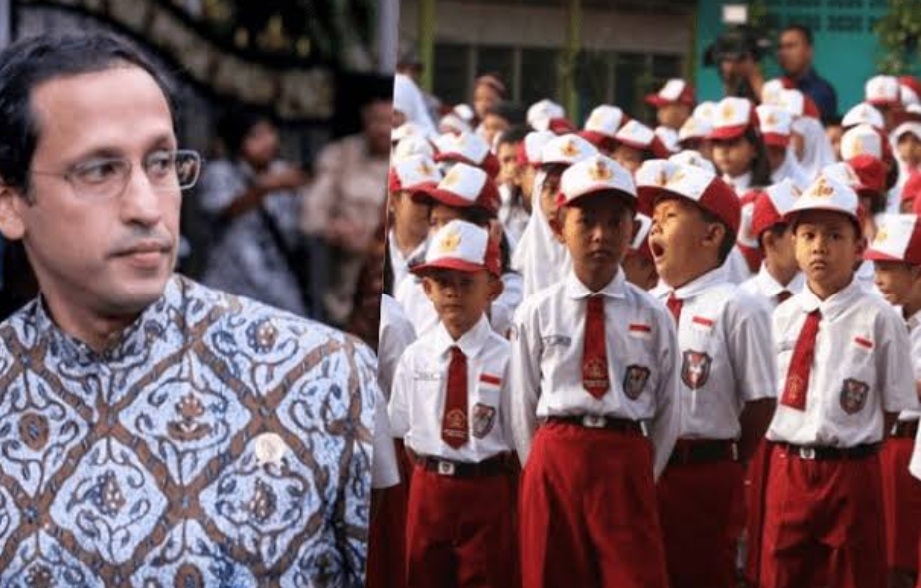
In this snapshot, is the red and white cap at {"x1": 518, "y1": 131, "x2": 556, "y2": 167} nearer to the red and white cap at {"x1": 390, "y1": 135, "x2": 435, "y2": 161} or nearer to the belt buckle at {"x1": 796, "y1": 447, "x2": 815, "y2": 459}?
the red and white cap at {"x1": 390, "y1": 135, "x2": 435, "y2": 161}

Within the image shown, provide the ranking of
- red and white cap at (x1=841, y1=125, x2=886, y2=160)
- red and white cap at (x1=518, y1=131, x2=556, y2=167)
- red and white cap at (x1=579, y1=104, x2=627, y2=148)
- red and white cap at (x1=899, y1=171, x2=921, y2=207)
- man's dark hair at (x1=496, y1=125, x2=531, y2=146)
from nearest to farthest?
red and white cap at (x1=518, y1=131, x2=556, y2=167) → red and white cap at (x1=899, y1=171, x2=921, y2=207) → red and white cap at (x1=579, y1=104, x2=627, y2=148) → red and white cap at (x1=841, y1=125, x2=886, y2=160) → man's dark hair at (x1=496, y1=125, x2=531, y2=146)

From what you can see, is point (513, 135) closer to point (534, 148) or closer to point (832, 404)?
point (534, 148)

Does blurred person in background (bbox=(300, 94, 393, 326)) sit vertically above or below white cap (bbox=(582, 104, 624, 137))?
below

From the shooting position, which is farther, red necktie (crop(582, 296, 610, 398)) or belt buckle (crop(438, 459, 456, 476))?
belt buckle (crop(438, 459, 456, 476))

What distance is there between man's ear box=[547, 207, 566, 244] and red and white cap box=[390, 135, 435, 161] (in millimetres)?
862

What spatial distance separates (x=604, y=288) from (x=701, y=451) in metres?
0.72

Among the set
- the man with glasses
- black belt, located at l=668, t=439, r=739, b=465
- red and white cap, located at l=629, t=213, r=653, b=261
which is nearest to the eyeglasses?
the man with glasses

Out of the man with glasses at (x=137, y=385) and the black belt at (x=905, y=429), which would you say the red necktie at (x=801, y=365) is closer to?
the black belt at (x=905, y=429)

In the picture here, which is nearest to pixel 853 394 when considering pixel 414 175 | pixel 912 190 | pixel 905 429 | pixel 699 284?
pixel 699 284

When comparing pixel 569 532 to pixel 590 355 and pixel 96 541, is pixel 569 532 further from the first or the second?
pixel 96 541

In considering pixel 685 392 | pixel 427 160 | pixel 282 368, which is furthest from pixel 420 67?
pixel 282 368

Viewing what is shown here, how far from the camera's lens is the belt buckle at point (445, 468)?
7.33 metres

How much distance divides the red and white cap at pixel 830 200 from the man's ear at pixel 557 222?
0.66 m

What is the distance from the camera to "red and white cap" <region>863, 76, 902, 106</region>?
503 inches
